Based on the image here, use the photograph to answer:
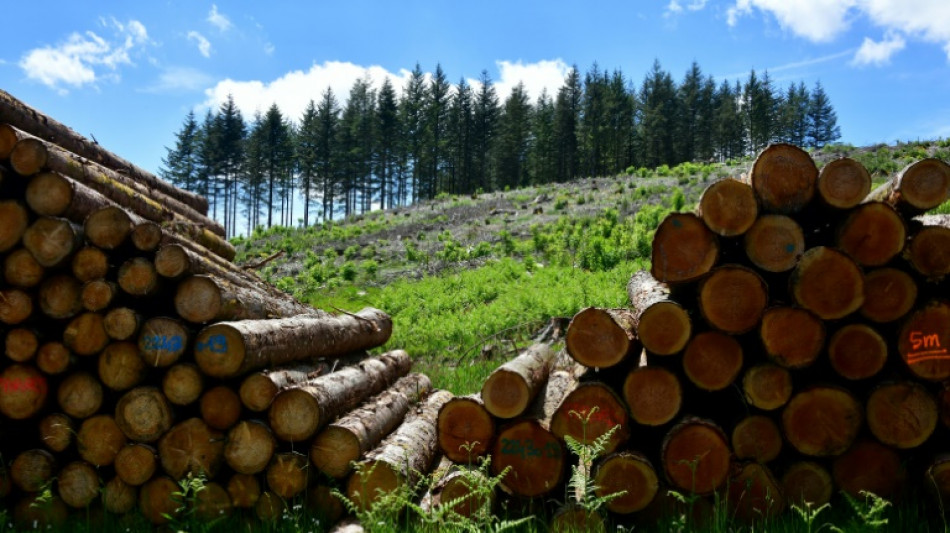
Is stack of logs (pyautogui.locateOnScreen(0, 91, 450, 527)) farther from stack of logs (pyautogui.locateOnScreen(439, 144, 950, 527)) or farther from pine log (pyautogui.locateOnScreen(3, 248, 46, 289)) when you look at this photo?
stack of logs (pyautogui.locateOnScreen(439, 144, 950, 527))

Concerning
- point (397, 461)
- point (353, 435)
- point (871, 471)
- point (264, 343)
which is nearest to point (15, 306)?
point (264, 343)

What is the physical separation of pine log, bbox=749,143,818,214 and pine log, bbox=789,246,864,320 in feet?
1.32

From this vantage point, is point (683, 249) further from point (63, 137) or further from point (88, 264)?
point (63, 137)

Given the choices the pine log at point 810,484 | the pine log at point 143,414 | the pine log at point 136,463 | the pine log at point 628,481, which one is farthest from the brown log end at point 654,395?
the pine log at point 136,463

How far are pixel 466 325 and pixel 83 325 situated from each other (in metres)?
8.29

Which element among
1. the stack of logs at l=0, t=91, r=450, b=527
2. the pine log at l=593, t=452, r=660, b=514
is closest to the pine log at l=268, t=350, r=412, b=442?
the stack of logs at l=0, t=91, r=450, b=527

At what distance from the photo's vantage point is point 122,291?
4.95 m

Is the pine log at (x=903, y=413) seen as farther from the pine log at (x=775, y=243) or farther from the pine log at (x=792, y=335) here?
the pine log at (x=775, y=243)

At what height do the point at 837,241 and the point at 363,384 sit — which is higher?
the point at 837,241

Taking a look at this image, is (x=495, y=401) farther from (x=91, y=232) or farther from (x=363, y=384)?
(x=91, y=232)

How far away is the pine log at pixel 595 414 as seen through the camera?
4.26m

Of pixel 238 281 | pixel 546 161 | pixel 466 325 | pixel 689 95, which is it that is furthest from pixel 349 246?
pixel 689 95

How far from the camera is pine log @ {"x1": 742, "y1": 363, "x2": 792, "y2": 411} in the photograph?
421cm

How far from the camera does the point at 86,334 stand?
483 cm
